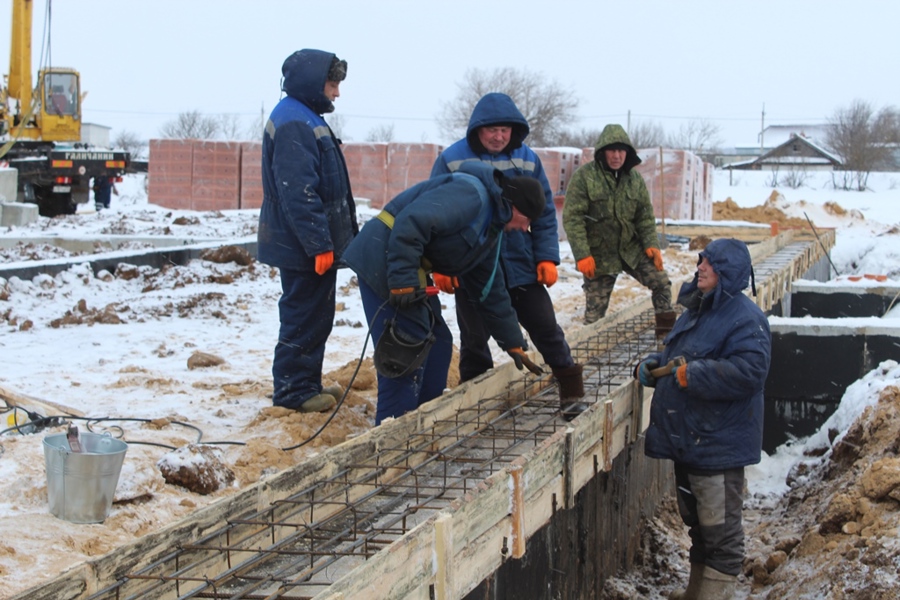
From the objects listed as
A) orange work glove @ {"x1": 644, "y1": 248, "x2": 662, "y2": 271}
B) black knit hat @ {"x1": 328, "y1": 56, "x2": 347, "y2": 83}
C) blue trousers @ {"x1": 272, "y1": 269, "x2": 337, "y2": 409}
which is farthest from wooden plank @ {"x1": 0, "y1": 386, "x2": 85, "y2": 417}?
orange work glove @ {"x1": 644, "y1": 248, "x2": 662, "y2": 271}

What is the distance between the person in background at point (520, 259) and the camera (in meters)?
Result: 5.29

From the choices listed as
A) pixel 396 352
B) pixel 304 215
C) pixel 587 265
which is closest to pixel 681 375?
pixel 396 352

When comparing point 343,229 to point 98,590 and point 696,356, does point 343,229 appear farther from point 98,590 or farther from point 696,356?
point 98,590

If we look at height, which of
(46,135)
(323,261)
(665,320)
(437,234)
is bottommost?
(665,320)

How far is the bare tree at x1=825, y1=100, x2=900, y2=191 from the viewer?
51656mm

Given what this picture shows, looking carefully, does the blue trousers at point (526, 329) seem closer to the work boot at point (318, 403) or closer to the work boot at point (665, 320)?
the work boot at point (318, 403)

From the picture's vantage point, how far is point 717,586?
4.70 meters

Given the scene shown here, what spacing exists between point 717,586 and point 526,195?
201 cm

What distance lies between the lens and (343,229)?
18.9ft

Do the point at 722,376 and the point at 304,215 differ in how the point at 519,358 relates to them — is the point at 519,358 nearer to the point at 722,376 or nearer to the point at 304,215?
the point at 722,376

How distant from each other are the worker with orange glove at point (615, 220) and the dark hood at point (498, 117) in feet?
5.93

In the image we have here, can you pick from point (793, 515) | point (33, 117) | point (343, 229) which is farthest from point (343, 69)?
point (33, 117)

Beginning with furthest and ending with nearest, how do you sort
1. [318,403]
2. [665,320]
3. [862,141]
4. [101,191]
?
[862,141] < [101,191] < [665,320] < [318,403]

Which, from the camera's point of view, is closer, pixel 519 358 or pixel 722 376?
pixel 722 376
